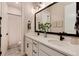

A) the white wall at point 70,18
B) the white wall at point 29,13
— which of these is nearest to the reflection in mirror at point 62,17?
the white wall at point 70,18

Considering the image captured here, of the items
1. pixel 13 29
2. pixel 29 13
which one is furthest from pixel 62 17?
pixel 13 29

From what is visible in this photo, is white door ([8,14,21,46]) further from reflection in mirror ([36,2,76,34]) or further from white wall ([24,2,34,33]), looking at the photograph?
reflection in mirror ([36,2,76,34])

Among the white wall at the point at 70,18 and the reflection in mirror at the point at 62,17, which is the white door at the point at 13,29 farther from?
the white wall at the point at 70,18

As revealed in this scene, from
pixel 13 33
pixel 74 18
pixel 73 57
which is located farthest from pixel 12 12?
pixel 73 57

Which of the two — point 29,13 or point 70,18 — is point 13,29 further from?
point 70,18

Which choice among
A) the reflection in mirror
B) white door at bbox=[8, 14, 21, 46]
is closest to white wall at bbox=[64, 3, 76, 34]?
Result: the reflection in mirror

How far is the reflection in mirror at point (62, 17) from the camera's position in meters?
1.68

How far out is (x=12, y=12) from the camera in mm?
4633

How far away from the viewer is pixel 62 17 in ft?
6.52

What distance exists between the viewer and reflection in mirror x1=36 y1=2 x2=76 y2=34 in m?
1.68

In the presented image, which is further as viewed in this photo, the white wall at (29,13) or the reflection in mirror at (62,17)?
the white wall at (29,13)

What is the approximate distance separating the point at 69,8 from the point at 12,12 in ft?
11.4

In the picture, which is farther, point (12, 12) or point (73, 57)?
point (12, 12)

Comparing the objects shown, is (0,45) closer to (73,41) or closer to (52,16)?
(52,16)
